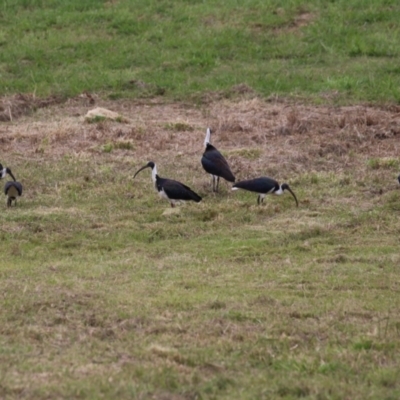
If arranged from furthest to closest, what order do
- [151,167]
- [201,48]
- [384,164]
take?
[201,48], [384,164], [151,167]

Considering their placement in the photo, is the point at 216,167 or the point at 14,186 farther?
the point at 216,167

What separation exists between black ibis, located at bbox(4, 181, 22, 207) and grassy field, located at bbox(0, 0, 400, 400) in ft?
0.62

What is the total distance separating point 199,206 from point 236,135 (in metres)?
4.63

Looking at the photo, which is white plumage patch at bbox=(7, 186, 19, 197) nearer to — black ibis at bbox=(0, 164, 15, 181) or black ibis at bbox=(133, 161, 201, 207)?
black ibis at bbox=(0, 164, 15, 181)

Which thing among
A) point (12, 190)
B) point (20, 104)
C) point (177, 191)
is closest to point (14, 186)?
point (12, 190)

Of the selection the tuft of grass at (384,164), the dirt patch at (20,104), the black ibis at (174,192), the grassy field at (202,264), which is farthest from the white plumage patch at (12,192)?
the dirt patch at (20,104)

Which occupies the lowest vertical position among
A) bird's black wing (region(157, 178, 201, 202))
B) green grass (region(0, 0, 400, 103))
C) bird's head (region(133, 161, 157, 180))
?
green grass (region(0, 0, 400, 103))

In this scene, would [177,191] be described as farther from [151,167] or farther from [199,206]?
[151,167]

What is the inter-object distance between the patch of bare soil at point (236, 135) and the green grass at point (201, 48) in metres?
1.89

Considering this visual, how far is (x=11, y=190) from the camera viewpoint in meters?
14.0

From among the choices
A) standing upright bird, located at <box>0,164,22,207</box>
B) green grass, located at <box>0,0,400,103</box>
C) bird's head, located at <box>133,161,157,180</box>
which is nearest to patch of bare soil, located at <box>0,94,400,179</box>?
bird's head, located at <box>133,161,157,180</box>

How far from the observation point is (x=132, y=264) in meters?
11.5

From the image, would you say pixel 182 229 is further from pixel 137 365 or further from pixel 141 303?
pixel 137 365

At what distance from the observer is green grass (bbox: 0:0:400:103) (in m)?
23.2
